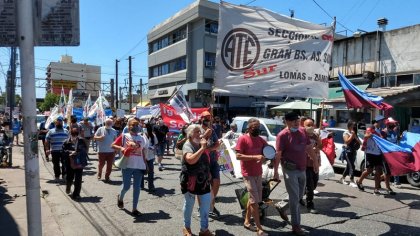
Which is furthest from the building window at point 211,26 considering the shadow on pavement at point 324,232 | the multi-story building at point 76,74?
the multi-story building at point 76,74

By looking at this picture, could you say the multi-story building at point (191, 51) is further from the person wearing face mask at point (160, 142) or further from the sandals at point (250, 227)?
the sandals at point (250, 227)

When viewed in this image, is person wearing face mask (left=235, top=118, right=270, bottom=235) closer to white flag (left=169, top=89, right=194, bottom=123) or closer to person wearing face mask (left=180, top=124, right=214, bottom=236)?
person wearing face mask (left=180, top=124, right=214, bottom=236)

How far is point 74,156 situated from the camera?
8.34m

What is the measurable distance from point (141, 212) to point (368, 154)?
17.6ft

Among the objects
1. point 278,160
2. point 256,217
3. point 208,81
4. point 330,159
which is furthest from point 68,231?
point 208,81

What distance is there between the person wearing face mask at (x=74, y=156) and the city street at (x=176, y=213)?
0.27 metres

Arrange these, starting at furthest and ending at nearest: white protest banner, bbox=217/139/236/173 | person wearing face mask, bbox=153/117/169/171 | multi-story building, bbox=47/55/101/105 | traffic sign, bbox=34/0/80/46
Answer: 1. multi-story building, bbox=47/55/101/105
2. person wearing face mask, bbox=153/117/169/171
3. white protest banner, bbox=217/139/236/173
4. traffic sign, bbox=34/0/80/46

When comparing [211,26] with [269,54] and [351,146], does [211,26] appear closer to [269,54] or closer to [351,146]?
[351,146]

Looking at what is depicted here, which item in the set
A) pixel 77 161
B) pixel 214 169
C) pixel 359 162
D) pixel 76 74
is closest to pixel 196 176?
pixel 214 169

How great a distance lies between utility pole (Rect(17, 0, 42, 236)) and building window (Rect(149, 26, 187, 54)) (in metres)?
40.9

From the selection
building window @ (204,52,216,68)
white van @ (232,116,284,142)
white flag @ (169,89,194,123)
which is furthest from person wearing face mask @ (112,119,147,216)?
building window @ (204,52,216,68)

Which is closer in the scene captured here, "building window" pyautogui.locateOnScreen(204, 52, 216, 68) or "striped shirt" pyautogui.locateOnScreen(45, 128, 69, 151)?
"striped shirt" pyautogui.locateOnScreen(45, 128, 69, 151)

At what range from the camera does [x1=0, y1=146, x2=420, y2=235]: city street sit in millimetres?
6141

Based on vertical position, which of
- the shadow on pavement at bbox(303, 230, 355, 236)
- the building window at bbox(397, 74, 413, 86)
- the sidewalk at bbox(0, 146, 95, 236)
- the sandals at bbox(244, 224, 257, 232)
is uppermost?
the building window at bbox(397, 74, 413, 86)
